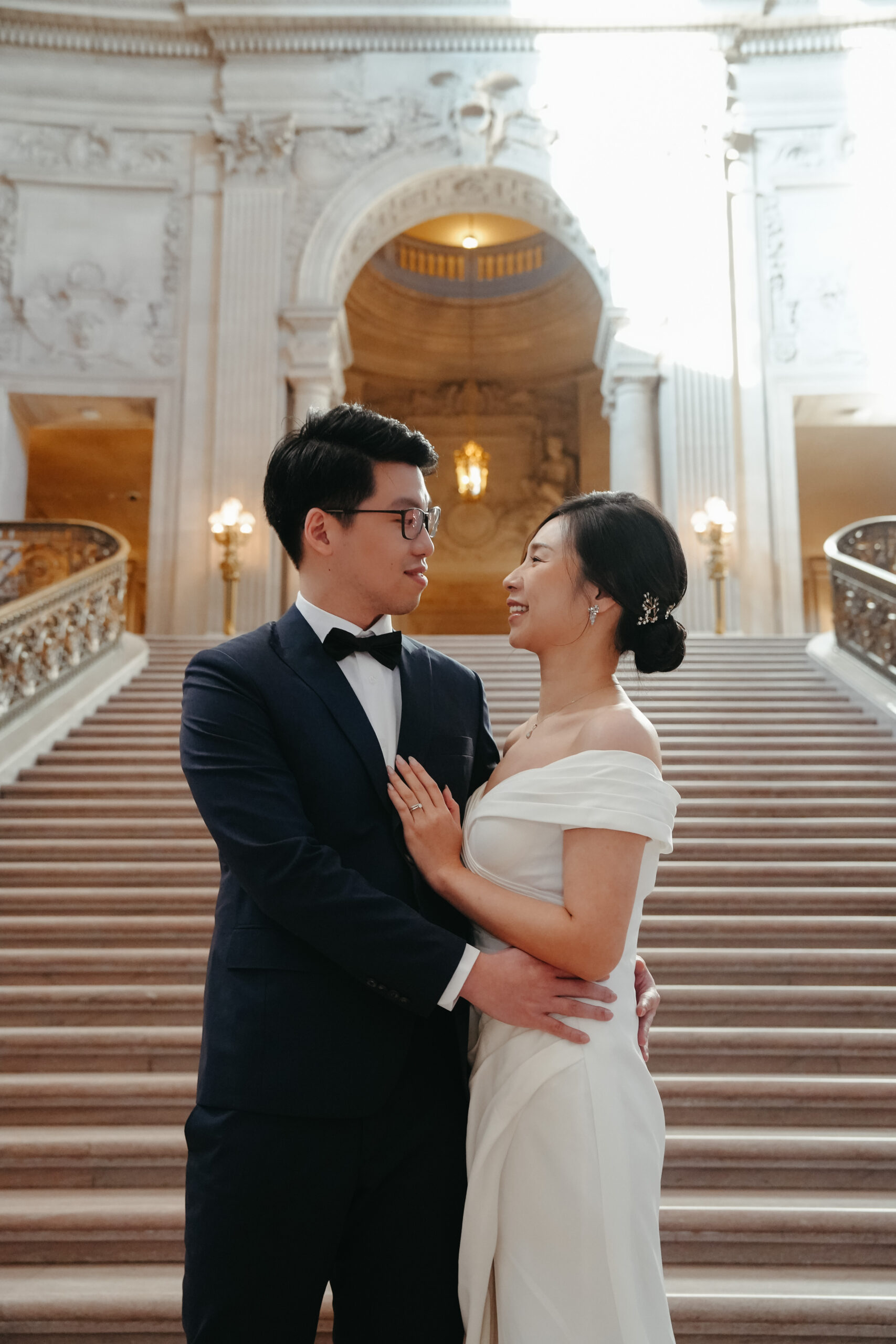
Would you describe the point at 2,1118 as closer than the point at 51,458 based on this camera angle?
Yes

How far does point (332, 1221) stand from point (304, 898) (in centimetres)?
52

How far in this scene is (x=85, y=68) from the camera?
13.1 metres

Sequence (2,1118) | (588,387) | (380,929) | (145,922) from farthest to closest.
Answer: (588,387) < (145,922) < (2,1118) < (380,929)

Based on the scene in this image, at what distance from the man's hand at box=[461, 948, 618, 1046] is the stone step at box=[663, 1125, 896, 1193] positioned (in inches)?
82.0

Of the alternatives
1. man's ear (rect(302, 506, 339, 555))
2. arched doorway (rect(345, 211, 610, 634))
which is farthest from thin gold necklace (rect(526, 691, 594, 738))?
arched doorway (rect(345, 211, 610, 634))

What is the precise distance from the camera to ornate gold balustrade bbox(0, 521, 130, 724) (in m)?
6.99

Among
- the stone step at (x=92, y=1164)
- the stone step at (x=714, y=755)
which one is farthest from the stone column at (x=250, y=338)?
the stone step at (x=92, y=1164)

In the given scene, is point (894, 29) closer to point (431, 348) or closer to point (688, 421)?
point (688, 421)

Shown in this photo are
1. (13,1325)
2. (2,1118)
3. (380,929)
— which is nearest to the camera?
(380,929)

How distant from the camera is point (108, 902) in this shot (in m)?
5.02

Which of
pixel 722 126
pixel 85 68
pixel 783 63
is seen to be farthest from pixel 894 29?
pixel 85 68

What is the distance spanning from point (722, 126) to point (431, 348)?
23.6 ft

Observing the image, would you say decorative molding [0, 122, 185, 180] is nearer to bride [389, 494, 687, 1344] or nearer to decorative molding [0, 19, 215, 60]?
→ decorative molding [0, 19, 215, 60]

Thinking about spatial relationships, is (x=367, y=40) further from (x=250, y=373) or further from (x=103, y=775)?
(x=103, y=775)
